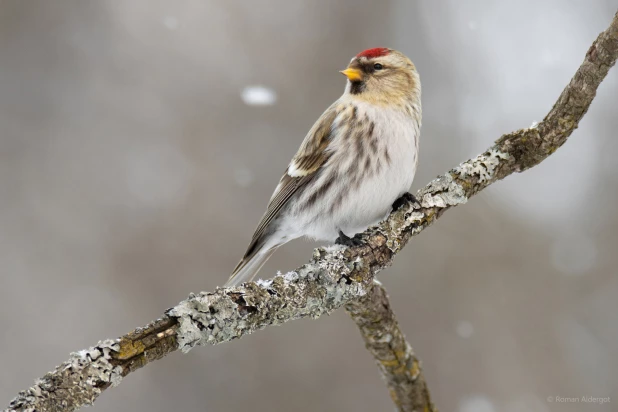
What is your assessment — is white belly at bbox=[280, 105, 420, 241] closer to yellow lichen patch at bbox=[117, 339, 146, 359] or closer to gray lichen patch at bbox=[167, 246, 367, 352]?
gray lichen patch at bbox=[167, 246, 367, 352]

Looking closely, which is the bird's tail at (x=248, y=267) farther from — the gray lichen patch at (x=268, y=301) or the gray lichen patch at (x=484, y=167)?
the gray lichen patch at (x=484, y=167)

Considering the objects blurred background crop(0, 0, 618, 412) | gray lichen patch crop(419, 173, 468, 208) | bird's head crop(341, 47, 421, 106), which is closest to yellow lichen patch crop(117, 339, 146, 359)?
gray lichen patch crop(419, 173, 468, 208)

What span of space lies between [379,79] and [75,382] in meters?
1.66

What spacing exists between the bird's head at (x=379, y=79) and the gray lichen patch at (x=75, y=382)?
1510 mm

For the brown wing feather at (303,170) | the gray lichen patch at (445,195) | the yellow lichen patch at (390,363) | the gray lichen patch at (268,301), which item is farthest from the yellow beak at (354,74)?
the yellow lichen patch at (390,363)

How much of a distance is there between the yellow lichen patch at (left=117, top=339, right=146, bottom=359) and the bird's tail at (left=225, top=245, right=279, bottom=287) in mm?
1087

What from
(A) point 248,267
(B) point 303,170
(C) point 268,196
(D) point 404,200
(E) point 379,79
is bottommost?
(D) point 404,200

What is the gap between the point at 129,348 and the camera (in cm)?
99

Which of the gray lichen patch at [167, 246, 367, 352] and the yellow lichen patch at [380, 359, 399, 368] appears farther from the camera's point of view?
the yellow lichen patch at [380, 359, 399, 368]

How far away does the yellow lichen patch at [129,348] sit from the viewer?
98 centimetres

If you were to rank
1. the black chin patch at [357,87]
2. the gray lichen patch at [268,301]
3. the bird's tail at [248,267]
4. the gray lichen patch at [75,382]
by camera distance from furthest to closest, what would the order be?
1. the black chin patch at [357,87]
2. the bird's tail at [248,267]
3. the gray lichen patch at [268,301]
4. the gray lichen patch at [75,382]

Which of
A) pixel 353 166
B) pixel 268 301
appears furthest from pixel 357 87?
pixel 268 301

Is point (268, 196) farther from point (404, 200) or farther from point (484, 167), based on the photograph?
point (484, 167)

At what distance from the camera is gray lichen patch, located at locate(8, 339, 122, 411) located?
87cm
